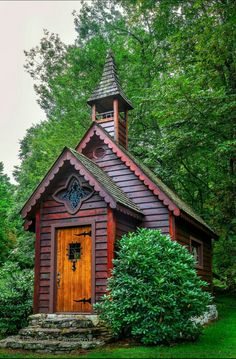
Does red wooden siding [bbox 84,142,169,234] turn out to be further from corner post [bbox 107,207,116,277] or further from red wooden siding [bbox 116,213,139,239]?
corner post [bbox 107,207,116,277]

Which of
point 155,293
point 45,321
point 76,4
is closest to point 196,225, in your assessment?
point 155,293

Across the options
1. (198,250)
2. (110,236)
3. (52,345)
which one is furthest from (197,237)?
(52,345)

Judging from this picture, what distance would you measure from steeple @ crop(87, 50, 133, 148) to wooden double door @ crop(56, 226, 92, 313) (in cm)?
414

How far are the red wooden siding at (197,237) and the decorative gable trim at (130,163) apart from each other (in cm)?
77

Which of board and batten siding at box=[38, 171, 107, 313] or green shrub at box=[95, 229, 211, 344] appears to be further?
board and batten siding at box=[38, 171, 107, 313]

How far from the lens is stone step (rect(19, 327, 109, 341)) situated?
29.7ft

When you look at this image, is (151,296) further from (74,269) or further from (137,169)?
(137,169)

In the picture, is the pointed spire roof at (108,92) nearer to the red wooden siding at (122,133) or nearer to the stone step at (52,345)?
the red wooden siding at (122,133)

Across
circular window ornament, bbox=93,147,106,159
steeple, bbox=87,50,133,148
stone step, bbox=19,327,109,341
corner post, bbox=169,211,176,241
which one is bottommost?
stone step, bbox=19,327,109,341

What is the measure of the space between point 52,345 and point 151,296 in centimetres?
245

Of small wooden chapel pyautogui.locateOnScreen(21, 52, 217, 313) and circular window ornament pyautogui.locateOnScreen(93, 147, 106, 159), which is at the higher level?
circular window ornament pyautogui.locateOnScreen(93, 147, 106, 159)

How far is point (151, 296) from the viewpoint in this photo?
28.9 feet

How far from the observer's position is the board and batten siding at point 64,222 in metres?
10.4

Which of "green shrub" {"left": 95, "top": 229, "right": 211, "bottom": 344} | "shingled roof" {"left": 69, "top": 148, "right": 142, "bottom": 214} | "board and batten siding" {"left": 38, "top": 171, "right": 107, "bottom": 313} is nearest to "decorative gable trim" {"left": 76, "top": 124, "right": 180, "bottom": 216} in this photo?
"shingled roof" {"left": 69, "top": 148, "right": 142, "bottom": 214}
